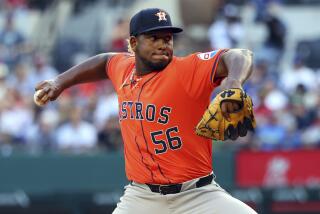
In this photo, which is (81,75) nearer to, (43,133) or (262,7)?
(43,133)

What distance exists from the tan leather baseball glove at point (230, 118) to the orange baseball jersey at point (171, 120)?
49 centimetres

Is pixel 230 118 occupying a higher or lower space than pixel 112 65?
lower

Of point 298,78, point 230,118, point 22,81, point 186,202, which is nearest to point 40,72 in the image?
point 22,81

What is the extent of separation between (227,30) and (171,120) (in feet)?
26.9

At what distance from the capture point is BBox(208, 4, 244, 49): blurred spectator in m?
13.3

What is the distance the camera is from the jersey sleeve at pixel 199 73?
17.5 feet

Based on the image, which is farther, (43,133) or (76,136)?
(43,133)

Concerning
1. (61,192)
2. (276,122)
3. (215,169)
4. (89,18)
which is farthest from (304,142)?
(89,18)

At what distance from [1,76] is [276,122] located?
4.13 m

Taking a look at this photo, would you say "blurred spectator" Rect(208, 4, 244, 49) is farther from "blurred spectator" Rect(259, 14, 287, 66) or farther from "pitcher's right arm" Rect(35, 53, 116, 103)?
"pitcher's right arm" Rect(35, 53, 116, 103)

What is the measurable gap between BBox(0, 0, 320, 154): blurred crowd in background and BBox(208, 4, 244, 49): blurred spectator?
0.02 meters

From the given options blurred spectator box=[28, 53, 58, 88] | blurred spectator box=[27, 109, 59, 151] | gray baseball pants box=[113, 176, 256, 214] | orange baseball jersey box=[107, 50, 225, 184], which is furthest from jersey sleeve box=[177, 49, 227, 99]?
blurred spectator box=[28, 53, 58, 88]

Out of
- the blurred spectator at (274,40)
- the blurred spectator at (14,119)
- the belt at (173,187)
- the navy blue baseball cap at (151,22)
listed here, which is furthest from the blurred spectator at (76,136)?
the navy blue baseball cap at (151,22)

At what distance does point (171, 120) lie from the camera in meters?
5.50
